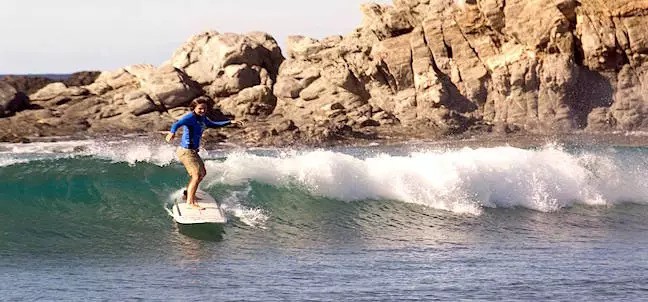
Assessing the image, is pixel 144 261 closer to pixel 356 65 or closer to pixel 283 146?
pixel 283 146

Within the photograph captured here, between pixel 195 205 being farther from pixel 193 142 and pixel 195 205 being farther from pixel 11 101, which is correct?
pixel 11 101

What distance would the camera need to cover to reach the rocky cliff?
1480 inches

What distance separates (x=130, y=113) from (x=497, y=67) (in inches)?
621

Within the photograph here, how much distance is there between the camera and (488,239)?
11.6 meters

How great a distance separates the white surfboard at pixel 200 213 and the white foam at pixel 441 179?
223 centimetres

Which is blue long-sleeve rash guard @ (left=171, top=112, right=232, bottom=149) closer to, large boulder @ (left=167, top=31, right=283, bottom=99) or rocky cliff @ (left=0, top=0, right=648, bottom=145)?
rocky cliff @ (left=0, top=0, right=648, bottom=145)

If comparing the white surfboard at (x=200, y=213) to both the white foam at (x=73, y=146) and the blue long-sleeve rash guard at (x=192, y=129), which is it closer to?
the blue long-sleeve rash guard at (x=192, y=129)

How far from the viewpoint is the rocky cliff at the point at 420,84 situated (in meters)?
37.6

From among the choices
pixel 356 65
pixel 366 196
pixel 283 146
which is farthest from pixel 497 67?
pixel 366 196

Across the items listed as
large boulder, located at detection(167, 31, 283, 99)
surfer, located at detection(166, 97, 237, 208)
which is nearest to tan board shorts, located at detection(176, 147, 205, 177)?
surfer, located at detection(166, 97, 237, 208)

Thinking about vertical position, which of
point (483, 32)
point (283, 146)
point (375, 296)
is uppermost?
point (483, 32)

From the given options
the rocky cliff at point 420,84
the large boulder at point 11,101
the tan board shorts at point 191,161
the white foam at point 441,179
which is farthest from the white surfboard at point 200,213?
the large boulder at point 11,101

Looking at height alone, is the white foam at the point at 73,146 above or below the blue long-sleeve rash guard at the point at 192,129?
below

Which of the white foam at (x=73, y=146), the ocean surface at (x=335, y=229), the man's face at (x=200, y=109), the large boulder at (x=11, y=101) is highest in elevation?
the man's face at (x=200, y=109)
